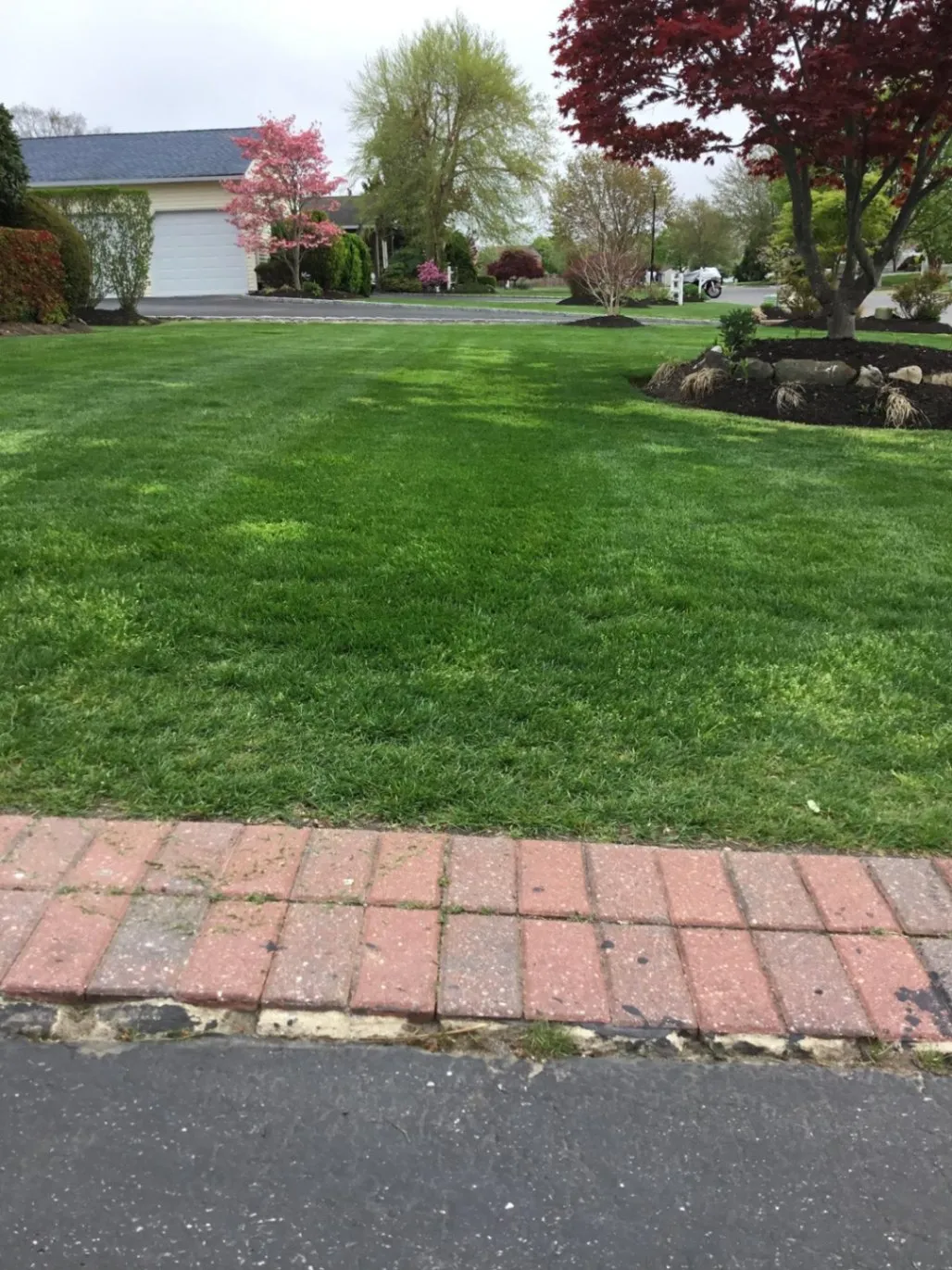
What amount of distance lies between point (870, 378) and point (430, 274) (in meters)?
29.0

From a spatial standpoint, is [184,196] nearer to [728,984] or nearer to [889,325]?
[889,325]

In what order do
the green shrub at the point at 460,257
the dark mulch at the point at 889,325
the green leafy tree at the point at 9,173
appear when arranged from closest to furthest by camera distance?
1. the green leafy tree at the point at 9,173
2. the dark mulch at the point at 889,325
3. the green shrub at the point at 460,257

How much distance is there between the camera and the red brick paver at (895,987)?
1.69 m

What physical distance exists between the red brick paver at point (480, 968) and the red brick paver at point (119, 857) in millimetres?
720

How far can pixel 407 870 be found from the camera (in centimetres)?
206

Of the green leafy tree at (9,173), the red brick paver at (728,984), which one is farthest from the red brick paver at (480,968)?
the green leafy tree at (9,173)

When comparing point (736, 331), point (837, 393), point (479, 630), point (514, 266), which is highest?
point (514, 266)

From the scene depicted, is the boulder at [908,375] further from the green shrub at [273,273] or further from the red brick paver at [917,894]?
the green shrub at [273,273]

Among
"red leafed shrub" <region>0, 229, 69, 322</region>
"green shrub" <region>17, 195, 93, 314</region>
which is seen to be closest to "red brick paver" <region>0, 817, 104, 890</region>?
"red leafed shrub" <region>0, 229, 69, 322</region>

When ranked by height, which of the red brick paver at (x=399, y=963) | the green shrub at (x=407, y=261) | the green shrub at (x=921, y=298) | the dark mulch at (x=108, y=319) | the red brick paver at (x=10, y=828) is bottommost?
the red brick paver at (x=399, y=963)

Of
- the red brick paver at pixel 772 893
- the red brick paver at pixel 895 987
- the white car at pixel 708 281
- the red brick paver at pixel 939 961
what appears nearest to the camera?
the red brick paver at pixel 895 987

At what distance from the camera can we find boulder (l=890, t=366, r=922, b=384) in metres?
7.68

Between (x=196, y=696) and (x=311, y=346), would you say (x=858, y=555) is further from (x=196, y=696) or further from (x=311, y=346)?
(x=311, y=346)

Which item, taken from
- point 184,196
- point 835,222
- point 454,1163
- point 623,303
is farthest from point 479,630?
point 184,196
